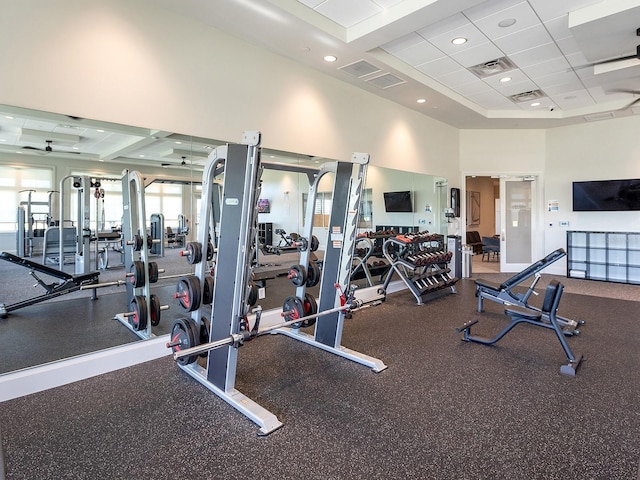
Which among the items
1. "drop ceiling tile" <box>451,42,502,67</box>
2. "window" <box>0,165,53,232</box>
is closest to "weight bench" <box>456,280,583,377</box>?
"drop ceiling tile" <box>451,42,502,67</box>

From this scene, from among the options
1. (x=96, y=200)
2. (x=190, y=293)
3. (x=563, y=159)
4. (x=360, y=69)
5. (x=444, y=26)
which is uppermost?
(x=444, y=26)

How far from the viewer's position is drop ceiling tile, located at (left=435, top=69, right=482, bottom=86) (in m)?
5.51

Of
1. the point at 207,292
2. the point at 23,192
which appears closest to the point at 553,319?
the point at 207,292

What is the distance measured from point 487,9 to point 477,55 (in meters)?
1.11

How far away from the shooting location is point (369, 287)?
616cm

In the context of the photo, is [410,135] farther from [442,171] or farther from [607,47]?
[607,47]

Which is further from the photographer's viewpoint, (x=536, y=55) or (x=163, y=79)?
(x=536, y=55)

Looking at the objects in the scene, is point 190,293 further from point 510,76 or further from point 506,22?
point 510,76

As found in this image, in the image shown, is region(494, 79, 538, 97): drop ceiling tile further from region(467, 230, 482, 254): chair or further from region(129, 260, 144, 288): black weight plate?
region(129, 260, 144, 288): black weight plate

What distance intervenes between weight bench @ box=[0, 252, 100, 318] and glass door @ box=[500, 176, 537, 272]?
8.14 metres

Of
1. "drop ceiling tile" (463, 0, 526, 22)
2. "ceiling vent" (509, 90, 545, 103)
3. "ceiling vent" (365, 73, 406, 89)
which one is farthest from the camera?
"ceiling vent" (509, 90, 545, 103)

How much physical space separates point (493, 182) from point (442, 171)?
6.30 m

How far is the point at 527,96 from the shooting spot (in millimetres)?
6504

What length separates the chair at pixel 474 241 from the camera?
1134cm
